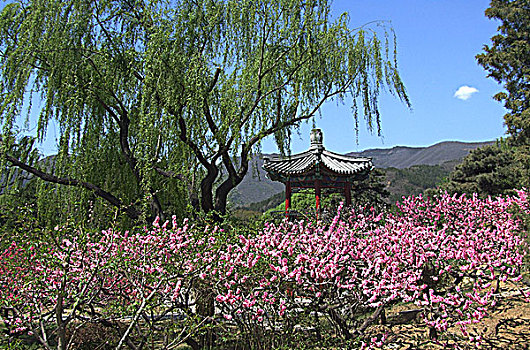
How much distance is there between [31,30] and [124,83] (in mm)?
1250

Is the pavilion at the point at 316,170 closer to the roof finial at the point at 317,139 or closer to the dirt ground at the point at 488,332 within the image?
the roof finial at the point at 317,139

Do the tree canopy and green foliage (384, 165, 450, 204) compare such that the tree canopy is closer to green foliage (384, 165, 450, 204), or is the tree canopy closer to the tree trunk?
the tree trunk

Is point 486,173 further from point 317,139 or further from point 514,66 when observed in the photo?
point 317,139

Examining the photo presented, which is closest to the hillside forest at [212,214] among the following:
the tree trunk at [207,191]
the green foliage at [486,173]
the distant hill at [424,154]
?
the tree trunk at [207,191]

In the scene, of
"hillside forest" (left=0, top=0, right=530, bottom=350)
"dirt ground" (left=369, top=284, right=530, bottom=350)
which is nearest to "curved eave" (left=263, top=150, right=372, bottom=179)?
"hillside forest" (left=0, top=0, right=530, bottom=350)

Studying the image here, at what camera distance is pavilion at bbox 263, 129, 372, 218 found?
7699 millimetres

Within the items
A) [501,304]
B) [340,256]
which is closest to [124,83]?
[340,256]

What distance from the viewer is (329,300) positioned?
3561 millimetres

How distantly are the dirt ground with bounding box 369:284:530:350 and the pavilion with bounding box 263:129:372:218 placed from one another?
11.2 feet

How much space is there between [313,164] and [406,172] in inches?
1568

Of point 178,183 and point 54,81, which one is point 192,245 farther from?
point 54,81

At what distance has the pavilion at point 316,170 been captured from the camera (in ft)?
Result: 25.3

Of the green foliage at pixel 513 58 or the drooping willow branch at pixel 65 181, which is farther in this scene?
the green foliage at pixel 513 58

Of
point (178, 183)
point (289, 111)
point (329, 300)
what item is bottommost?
point (329, 300)
